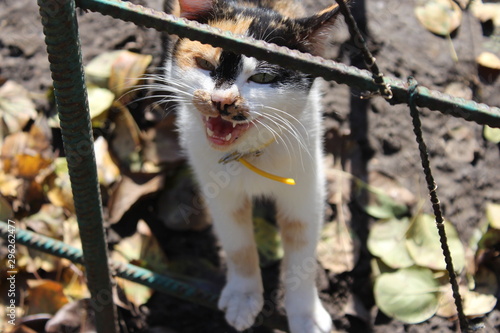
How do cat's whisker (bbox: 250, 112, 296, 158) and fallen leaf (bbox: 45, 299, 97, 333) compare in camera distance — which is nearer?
cat's whisker (bbox: 250, 112, 296, 158)

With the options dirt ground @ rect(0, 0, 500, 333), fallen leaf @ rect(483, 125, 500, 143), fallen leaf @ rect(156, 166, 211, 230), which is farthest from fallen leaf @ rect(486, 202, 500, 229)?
fallen leaf @ rect(156, 166, 211, 230)

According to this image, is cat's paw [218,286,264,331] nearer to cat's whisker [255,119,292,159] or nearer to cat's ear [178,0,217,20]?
cat's whisker [255,119,292,159]

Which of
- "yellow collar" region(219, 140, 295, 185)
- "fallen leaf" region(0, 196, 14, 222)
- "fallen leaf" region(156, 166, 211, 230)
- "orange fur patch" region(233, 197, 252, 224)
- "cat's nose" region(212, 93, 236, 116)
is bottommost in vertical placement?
"fallen leaf" region(156, 166, 211, 230)

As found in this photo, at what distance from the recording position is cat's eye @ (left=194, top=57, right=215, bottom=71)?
4.62 feet

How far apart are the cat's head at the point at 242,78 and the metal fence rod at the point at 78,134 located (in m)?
0.31

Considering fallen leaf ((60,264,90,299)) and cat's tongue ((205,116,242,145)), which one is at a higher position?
cat's tongue ((205,116,242,145))

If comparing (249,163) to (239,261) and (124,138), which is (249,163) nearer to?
(239,261)

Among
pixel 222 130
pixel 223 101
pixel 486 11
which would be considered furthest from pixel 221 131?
pixel 486 11

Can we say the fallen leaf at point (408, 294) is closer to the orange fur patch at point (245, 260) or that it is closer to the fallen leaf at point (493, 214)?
the fallen leaf at point (493, 214)

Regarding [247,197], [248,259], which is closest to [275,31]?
[247,197]

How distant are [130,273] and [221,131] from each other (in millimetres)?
599

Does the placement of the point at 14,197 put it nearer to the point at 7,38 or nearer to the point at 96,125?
the point at 96,125

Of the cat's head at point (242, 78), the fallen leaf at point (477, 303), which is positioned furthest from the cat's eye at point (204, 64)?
the fallen leaf at point (477, 303)

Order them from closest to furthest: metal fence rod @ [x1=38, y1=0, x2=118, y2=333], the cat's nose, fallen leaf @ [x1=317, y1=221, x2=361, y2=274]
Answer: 1. metal fence rod @ [x1=38, y1=0, x2=118, y2=333]
2. the cat's nose
3. fallen leaf @ [x1=317, y1=221, x2=361, y2=274]
